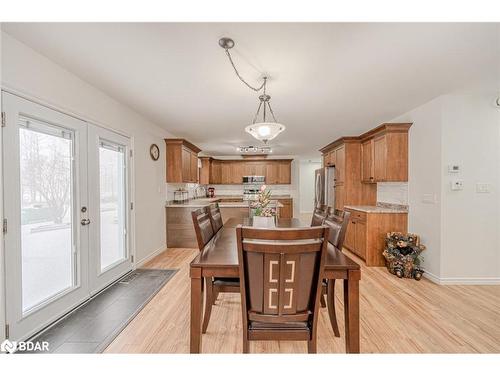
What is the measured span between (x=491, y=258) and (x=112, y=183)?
16.1 ft

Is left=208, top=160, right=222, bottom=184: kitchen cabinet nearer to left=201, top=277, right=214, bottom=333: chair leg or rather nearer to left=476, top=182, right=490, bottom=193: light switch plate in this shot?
left=201, top=277, right=214, bottom=333: chair leg

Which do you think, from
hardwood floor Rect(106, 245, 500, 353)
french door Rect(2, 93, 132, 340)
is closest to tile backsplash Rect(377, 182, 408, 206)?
hardwood floor Rect(106, 245, 500, 353)

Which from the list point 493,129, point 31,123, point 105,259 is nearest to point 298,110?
point 493,129

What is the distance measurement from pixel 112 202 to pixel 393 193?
14.1 feet

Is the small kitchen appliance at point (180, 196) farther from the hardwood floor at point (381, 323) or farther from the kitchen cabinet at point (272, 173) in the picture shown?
the kitchen cabinet at point (272, 173)

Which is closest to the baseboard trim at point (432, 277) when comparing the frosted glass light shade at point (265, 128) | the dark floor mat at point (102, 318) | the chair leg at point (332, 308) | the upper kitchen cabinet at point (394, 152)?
the upper kitchen cabinet at point (394, 152)

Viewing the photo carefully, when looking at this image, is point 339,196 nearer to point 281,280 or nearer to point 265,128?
point 265,128

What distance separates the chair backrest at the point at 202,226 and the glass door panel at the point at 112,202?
57.0 inches

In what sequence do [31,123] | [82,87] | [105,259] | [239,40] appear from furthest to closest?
[105,259] → [82,87] → [31,123] → [239,40]

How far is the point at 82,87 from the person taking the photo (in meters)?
2.46

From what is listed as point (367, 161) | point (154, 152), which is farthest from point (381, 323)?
point (154, 152)

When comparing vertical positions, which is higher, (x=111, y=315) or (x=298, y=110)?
(x=298, y=110)

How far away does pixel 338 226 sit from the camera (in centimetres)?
205
